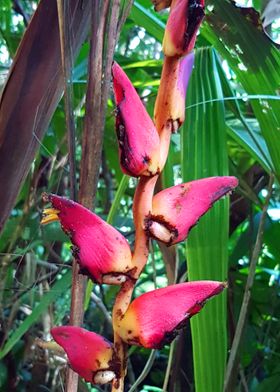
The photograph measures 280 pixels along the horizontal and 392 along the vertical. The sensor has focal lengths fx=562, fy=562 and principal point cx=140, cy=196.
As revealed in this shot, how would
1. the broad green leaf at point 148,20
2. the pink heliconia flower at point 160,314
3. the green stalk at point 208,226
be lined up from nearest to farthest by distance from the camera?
the pink heliconia flower at point 160,314 → the green stalk at point 208,226 → the broad green leaf at point 148,20

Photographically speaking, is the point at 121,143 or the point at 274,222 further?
the point at 274,222

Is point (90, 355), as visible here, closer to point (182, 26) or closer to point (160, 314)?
point (160, 314)

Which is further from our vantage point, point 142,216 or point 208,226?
point 208,226

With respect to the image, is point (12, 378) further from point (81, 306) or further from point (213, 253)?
point (81, 306)

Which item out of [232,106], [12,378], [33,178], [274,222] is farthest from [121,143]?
[12,378]

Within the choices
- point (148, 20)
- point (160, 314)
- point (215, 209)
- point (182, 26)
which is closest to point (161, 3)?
point (182, 26)

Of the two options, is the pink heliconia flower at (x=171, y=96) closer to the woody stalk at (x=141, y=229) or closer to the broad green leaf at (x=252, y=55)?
the woody stalk at (x=141, y=229)

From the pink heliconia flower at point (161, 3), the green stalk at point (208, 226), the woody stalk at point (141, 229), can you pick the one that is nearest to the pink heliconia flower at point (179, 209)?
the woody stalk at point (141, 229)
